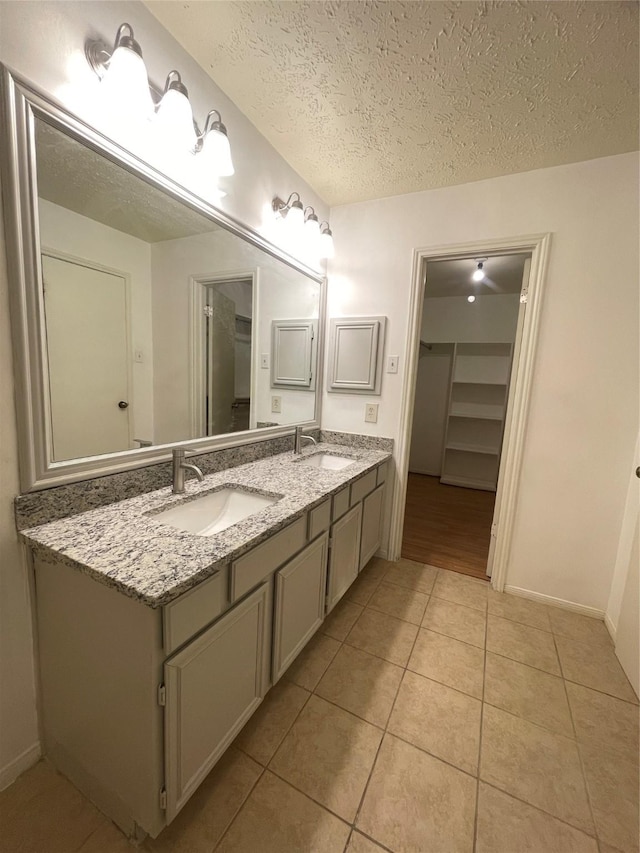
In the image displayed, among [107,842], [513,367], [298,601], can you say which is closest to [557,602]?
[513,367]

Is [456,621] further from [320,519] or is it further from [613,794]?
[320,519]

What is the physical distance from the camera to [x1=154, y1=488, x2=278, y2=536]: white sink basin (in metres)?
A: 1.22

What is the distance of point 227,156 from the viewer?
1.24m

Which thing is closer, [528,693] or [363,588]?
[528,693]

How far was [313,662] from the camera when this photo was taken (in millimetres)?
1508

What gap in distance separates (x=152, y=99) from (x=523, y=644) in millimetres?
2737

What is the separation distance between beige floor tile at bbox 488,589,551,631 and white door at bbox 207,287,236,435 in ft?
5.98

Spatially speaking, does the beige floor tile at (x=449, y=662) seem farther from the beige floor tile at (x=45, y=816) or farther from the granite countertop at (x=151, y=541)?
the beige floor tile at (x=45, y=816)

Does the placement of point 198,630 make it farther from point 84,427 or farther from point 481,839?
point 481,839

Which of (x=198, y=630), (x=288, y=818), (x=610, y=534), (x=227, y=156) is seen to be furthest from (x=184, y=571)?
(x=610, y=534)

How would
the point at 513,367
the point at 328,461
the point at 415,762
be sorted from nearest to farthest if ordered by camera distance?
1. the point at 415,762
2. the point at 513,367
3. the point at 328,461

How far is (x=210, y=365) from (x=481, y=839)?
1.86 m

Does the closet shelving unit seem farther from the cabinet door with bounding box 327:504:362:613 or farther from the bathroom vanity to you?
the bathroom vanity

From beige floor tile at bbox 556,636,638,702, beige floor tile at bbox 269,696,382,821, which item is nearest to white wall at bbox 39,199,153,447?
beige floor tile at bbox 269,696,382,821
